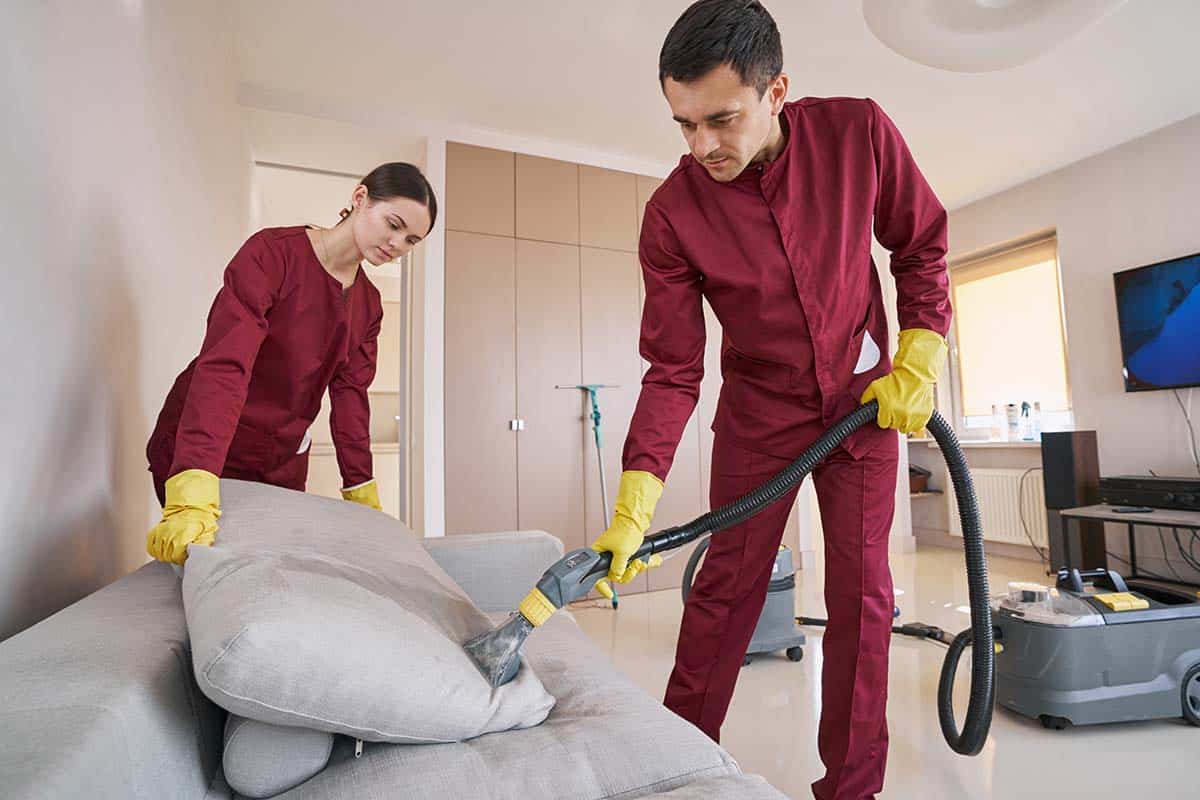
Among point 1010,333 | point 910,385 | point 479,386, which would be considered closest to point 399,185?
point 910,385

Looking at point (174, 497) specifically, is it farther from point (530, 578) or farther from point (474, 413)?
point (474, 413)

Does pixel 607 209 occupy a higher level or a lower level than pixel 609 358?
higher

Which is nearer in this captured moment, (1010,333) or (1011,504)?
(1011,504)

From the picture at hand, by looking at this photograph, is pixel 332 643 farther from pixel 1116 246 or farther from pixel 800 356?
pixel 1116 246

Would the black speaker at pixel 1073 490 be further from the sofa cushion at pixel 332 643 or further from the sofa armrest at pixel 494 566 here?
the sofa cushion at pixel 332 643

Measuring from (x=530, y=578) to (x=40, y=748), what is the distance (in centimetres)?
120

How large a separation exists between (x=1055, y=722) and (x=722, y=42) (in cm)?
205

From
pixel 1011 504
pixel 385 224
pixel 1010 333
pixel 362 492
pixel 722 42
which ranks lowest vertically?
pixel 1011 504

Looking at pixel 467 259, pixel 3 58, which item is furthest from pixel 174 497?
pixel 467 259

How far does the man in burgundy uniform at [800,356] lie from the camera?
1.26 m

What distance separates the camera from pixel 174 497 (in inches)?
41.2

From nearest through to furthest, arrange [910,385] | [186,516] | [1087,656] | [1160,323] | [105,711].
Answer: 1. [105,711]
2. [186,516]
3. [910,385]
4. [1087,656]
5. [1160,323]

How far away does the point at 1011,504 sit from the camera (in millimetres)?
4891

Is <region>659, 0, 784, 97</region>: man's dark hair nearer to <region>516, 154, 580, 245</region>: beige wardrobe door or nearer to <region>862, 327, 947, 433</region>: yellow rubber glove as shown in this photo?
<region>862, 327, 947, 433</region>: yellow rubber glove
